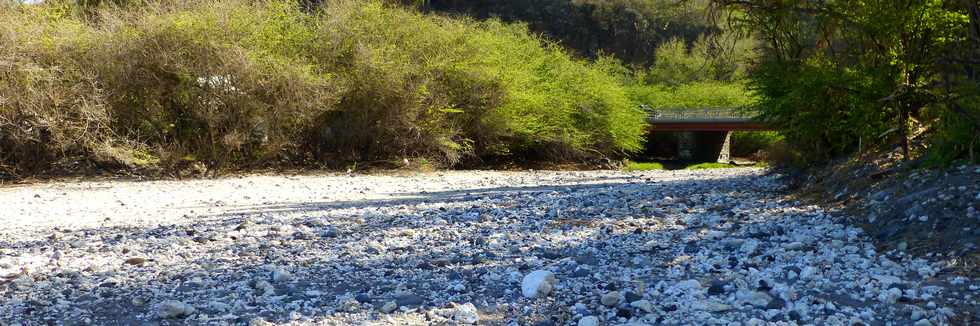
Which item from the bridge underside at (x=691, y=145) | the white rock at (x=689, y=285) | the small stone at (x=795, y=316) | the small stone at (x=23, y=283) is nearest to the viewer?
the small stone at (x=795, y=316)

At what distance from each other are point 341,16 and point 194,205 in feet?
33.1

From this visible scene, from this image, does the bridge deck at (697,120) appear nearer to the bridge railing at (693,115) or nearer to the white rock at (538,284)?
the bridge railing at (693,115)

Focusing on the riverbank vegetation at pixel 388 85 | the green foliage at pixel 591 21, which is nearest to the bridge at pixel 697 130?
the riverbank vegetation at pixel 388 85

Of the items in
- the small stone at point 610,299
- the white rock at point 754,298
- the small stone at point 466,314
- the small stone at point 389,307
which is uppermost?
the white rock at point 754,298

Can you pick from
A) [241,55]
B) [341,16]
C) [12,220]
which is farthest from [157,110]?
[12,220]

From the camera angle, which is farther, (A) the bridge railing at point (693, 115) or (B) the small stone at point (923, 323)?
(A) the bridge railing at point (693, 115)

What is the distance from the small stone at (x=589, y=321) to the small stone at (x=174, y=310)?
2.38 metres

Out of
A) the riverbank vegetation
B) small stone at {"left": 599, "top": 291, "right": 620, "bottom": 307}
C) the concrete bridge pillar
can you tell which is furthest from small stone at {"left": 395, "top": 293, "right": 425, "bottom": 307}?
the concrete bridge pillar

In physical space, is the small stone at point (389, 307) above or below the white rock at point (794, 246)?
below

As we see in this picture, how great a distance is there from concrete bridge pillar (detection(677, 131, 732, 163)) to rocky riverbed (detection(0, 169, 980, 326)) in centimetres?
3812

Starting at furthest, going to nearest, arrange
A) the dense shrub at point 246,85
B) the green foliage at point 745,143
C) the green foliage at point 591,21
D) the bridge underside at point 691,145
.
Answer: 1. the green foliage at point 591,21
2. the green foliage at point 745,143
3. the bridge underside at point 691,145
4. the dense shrub at point 246,85

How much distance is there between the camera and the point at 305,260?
630 cm

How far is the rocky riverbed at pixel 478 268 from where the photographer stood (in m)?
4.54

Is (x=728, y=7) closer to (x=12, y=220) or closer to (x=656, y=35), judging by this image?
(x=12, y=220)
